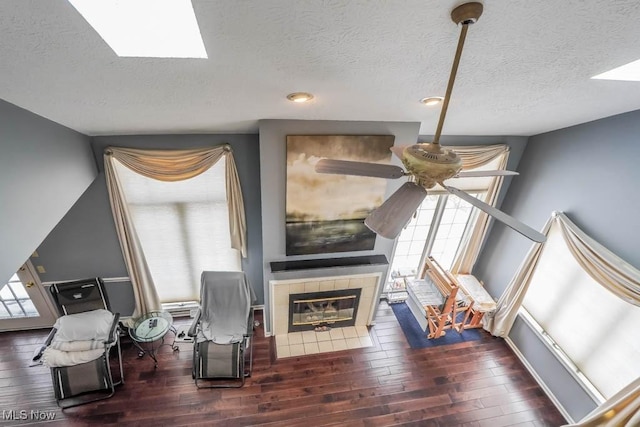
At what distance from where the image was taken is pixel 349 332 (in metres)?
3.73

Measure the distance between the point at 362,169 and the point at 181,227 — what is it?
103 inches

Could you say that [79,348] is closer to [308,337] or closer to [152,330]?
[152,330]

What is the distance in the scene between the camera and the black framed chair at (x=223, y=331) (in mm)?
2994

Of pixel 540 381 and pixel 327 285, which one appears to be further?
pixel 327 285

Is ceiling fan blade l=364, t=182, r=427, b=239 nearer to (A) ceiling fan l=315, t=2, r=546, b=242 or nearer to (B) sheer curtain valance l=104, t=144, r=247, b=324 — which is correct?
(A) ceiling fan l=315, t=2, r=546, b=242

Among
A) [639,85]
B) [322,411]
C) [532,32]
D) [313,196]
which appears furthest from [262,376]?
[639,85]

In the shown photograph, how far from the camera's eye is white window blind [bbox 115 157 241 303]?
9.78 ft

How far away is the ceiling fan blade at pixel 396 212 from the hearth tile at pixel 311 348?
2.84 meters

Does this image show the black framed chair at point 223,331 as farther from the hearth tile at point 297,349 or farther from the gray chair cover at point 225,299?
the hearth tile at point 297,349

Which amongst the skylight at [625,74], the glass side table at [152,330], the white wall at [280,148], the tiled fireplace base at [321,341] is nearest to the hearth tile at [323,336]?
the tiled fireplace base at [321,341]

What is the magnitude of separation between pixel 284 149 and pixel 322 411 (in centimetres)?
266

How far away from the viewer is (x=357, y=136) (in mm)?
2633

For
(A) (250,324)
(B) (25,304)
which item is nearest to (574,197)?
(A) (250,324)

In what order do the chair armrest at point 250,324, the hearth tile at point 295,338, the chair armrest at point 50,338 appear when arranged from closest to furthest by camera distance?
1. the chair armrest at point 50,338
2. the chair armrest at point 250,324
3. the hearth tile at point 295,338
